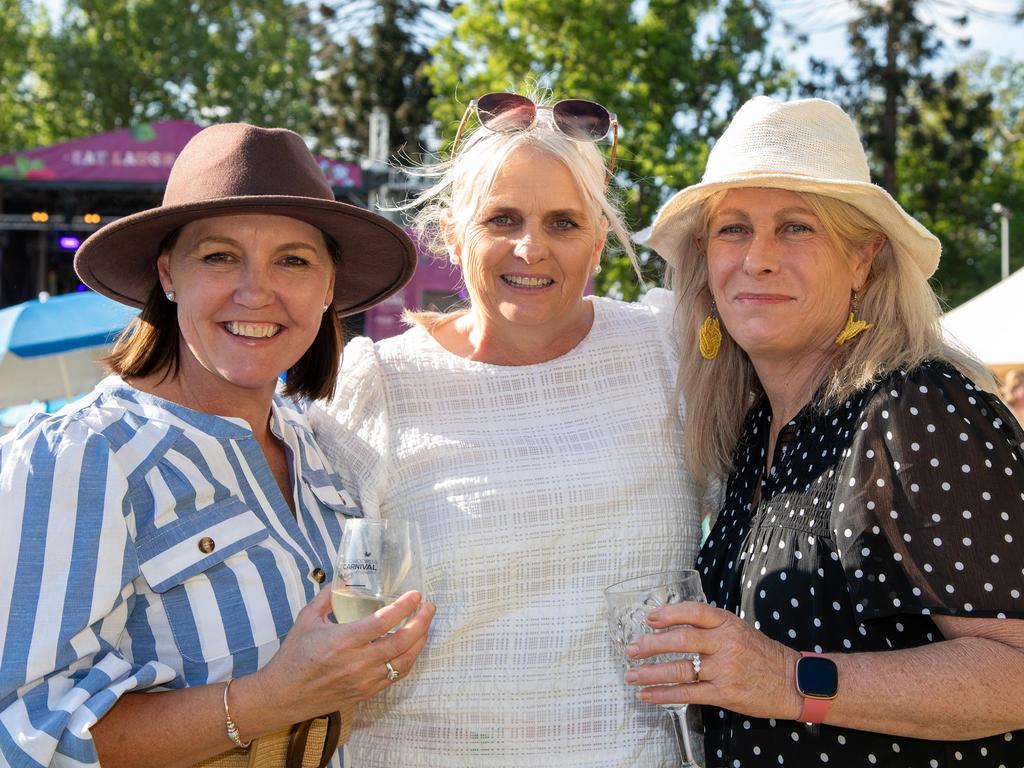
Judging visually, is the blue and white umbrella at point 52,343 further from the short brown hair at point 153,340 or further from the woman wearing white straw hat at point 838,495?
the woman wearing white straw hat at point 838,495

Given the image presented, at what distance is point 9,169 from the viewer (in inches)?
733

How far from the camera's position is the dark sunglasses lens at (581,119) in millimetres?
3033

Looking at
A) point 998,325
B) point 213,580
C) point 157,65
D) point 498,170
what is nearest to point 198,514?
point 213,580

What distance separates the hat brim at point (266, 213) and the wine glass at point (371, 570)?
0.82 metres

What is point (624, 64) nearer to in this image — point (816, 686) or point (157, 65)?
point (157, 65)

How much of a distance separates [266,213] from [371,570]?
37.7 inches

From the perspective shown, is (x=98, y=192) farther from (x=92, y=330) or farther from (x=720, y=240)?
(x=720, y=240)

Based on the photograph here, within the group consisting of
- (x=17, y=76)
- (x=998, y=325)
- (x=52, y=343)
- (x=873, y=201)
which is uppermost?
(x=873, y=201)

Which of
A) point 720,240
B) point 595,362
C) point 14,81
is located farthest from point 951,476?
point 14,81

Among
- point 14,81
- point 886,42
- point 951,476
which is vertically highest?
point 951,476

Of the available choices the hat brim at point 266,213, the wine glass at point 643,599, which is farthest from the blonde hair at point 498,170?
the wine glass at point 643,599

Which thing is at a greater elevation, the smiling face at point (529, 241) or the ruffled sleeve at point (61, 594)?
the smiling face at point (529, 241)

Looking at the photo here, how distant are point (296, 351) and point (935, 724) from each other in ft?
5.37

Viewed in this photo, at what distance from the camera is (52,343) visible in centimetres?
805
